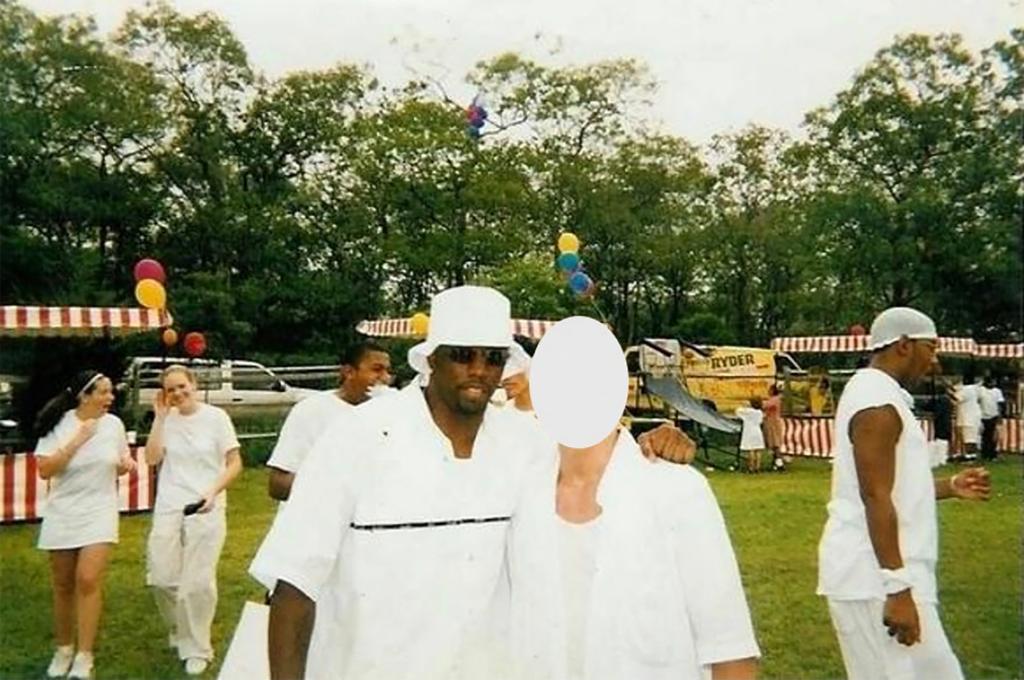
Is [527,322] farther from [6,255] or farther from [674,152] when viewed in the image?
[6,255]

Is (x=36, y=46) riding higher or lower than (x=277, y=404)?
higher

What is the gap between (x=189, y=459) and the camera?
12.6ft

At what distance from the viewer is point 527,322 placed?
4.27 m

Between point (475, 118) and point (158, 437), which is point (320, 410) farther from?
point (475, 118)

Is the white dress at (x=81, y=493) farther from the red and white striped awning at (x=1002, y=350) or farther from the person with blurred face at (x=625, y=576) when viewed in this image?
the red and white striped awning at (x=1002, y=350)

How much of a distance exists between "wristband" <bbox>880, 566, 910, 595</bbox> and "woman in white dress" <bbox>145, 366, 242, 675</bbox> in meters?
2.38

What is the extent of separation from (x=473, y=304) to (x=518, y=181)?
3.21 m

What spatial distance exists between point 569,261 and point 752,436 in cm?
254

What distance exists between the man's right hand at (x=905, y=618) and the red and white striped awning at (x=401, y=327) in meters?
2.18

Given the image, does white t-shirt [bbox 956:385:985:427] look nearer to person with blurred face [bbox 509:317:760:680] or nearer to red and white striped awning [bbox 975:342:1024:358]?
red and white striped awning [bbox 975:342:1024:358]

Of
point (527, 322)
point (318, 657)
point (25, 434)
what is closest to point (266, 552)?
point (318, 657)

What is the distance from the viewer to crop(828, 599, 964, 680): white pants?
7.44 ft

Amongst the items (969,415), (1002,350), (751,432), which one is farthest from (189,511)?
(751,432)

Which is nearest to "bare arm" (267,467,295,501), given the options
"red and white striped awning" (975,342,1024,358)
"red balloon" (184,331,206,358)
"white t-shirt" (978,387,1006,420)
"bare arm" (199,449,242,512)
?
"bare arm" (199,449,242,512)
